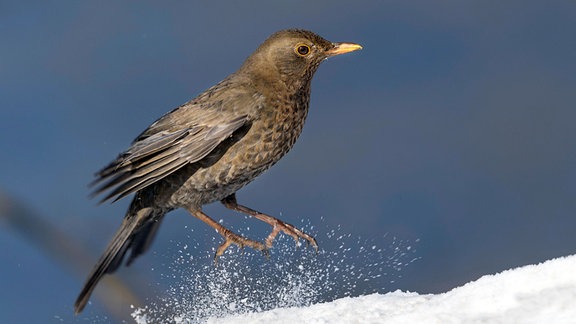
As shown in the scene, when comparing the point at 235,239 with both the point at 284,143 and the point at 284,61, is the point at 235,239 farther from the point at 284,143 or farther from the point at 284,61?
the point at 284,61

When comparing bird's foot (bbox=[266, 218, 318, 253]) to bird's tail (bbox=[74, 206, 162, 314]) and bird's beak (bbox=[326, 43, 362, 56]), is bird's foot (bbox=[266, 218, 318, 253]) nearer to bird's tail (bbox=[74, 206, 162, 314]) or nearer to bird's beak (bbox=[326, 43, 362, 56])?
bird's tail (bbox=[74, 206, 162, 314])

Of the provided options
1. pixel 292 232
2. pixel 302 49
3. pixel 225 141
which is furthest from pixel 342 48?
pixel 292 232

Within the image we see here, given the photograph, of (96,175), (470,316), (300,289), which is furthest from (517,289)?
(96,175)

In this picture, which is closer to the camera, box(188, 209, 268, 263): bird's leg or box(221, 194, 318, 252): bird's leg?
box(188, 209, 268, 263): bird's leg

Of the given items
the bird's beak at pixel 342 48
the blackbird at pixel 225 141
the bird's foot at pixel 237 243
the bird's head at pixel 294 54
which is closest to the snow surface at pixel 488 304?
the bird's foot at pixel 237 243

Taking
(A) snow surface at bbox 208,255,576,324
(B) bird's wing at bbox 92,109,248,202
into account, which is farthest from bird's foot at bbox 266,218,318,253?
(B) bird's wing at bbox 92,109,248,202

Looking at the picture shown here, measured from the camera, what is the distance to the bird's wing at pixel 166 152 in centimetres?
688

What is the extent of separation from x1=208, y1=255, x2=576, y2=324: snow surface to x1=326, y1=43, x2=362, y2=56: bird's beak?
1902 mm

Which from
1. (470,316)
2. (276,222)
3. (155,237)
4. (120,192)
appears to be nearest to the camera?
(470,316)

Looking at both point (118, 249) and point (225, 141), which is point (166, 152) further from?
point (118, 249)

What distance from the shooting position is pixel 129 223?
298 inches

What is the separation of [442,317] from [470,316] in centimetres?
19

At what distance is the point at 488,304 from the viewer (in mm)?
6094

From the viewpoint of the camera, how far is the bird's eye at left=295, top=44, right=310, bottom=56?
7.25 m
